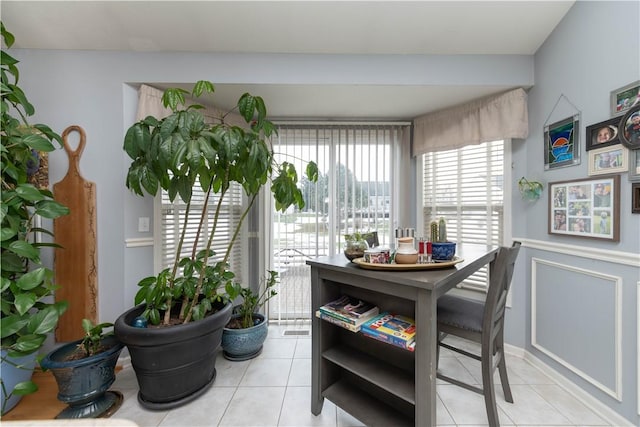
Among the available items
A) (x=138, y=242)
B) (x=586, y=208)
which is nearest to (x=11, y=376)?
(x=138, y=242)

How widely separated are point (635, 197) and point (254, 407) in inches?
100

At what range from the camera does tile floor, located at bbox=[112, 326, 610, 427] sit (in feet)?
4.82

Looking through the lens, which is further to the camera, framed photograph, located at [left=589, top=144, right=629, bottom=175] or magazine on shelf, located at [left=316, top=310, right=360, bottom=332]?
framed photograph, located at [left=589, top=144, right=629, bottom=175]

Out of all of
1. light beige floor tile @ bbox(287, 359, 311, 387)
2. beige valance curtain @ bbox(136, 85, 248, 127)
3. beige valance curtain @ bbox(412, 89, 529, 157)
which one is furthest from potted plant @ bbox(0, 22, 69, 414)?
beige valance curtain @ bbox(412, 89, 529, 157)

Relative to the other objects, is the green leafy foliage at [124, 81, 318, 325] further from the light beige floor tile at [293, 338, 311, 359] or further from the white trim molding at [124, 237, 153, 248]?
the light beige floor tile at [293, 338, 311, 359]

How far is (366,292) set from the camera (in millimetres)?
1385

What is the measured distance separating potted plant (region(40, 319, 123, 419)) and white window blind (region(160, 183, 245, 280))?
2.33ft

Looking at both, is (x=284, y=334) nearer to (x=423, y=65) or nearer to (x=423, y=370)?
(x=423, y=370)

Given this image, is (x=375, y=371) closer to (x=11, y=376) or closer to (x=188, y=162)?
(x=188, y=162)

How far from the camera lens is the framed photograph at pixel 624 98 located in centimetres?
136

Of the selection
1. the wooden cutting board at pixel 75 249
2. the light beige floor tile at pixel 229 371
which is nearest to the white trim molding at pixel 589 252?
the light beige floor tile at pixel 229 371

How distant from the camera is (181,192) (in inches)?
60.5

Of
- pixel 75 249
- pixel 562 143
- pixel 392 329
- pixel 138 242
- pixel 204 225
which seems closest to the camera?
pixel 392 329

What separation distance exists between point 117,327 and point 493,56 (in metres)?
3.29
